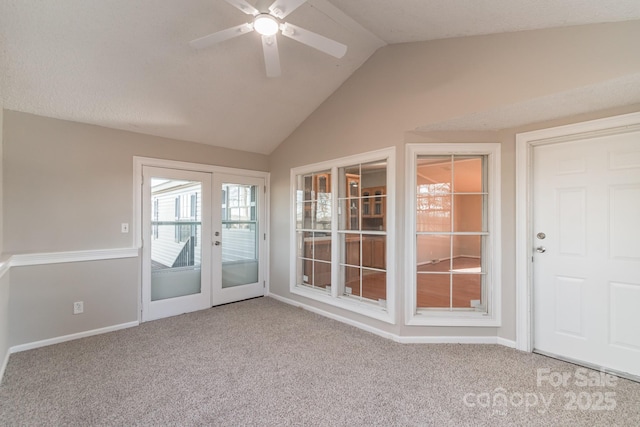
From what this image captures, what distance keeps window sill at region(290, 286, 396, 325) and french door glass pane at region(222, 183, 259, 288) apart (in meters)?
0.86

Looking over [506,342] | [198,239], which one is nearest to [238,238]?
[198,239]

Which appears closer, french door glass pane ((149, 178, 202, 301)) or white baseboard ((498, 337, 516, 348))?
white baseboard ((498, 337, 516, 348))

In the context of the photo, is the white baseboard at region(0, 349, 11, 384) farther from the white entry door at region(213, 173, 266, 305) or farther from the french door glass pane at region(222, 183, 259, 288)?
the french door glass pane at region(222, 183, 259, 288)

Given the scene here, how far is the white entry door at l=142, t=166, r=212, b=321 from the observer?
11.7 feet

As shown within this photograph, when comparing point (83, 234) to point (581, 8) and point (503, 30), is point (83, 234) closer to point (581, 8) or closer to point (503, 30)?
point (503, 30)

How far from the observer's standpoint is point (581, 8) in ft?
6.10

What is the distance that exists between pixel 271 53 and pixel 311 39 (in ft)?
1.04

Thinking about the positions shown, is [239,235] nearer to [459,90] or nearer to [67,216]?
[67,216]

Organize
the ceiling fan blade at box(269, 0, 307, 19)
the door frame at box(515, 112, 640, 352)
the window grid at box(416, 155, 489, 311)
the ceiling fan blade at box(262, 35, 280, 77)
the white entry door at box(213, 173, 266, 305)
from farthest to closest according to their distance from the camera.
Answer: the white entry door at box(213, 173, 266, 305)
the window grid at box(416, 155, 489, 311)
the door frame at box(515, 112, 640, 352)
the ceiling fan blade at box(262, 35, 280, 77)
the ceiling fan blade at box(269, 0, 307, 19)

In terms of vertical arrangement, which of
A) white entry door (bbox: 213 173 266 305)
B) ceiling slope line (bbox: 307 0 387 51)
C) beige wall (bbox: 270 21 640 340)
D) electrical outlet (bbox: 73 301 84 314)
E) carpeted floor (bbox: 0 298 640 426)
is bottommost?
carpeted floor (bbox: 0 298 640 426)

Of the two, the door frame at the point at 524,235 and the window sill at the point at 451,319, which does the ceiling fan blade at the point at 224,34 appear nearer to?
the door frame at the point at 524,235

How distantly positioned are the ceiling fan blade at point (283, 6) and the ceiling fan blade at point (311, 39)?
0.10 metres

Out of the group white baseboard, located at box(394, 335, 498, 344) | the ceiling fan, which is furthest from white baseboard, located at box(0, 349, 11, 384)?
white baseboard, located at box(394, 335, 498, 344)

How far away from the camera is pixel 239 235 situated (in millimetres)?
4465
